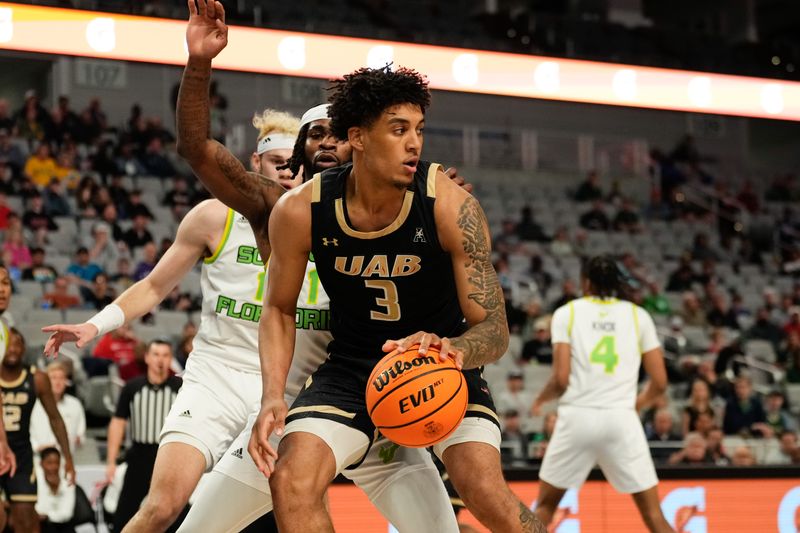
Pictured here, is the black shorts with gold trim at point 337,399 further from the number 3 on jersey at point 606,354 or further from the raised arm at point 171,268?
the number 3 on jersey at point 606,354

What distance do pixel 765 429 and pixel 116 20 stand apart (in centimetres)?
854

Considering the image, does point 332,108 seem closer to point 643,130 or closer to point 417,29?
point 417,29

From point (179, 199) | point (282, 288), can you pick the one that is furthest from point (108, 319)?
point (179, 199)

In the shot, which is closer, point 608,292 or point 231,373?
point 231,373

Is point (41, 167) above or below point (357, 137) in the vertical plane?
above

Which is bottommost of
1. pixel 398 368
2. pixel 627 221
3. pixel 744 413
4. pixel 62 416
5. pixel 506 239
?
pixel 744 413

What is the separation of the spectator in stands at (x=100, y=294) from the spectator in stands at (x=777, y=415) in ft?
26.2

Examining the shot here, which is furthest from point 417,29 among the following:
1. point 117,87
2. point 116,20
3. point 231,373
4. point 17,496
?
point 231,373

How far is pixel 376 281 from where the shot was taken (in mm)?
4098

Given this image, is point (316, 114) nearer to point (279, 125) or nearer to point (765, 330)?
point (279, 125)

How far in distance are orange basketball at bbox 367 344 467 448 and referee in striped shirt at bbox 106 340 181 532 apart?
4406mm

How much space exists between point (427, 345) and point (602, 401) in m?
4.46

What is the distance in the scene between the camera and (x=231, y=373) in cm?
527

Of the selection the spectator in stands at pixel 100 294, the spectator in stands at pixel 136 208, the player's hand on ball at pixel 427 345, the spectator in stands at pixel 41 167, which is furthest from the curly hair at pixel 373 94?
the spectator in stands at pixel 41 167
